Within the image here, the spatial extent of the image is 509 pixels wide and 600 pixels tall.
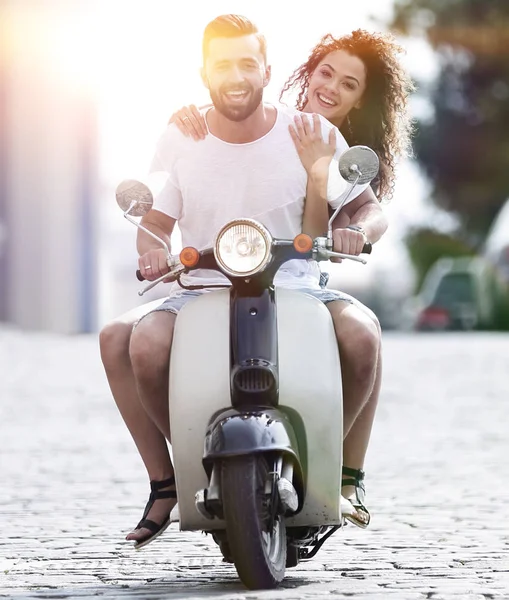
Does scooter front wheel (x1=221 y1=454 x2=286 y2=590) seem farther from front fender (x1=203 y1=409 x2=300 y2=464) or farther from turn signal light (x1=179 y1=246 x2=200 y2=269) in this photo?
turn signal light (x1=179 y1=246 x2=200 y2=269)

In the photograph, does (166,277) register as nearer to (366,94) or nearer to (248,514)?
(248,514)

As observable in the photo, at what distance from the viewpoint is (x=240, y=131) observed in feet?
15.3

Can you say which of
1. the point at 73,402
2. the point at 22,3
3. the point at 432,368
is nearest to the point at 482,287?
the point at 22,3

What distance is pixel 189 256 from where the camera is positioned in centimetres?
427

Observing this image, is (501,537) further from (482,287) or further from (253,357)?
(482,287)

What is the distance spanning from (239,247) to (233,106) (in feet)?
1.71

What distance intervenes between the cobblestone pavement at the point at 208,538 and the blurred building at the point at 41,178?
15501 mm

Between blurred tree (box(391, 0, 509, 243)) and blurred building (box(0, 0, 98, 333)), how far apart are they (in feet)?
42.1

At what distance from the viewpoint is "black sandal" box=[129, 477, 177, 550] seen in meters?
4.72

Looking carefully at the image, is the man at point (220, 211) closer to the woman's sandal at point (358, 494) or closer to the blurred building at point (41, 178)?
the woman's sandal at point (358, 494)

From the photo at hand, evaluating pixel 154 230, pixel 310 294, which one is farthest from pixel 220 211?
pixel 310 294

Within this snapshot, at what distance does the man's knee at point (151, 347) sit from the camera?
4.44 metres

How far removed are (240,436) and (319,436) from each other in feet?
1.04

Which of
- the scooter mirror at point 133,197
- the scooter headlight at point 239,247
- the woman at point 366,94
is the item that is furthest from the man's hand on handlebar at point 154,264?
the woman at point 366,94
